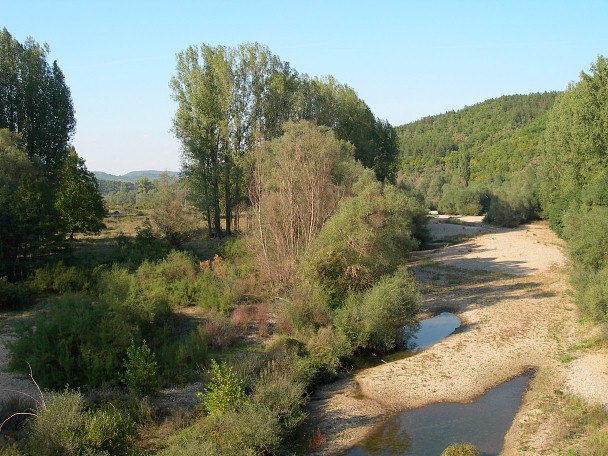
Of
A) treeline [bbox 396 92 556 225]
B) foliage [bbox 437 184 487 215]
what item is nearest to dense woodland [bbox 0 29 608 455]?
treeline [bbox 396 92 556 225]

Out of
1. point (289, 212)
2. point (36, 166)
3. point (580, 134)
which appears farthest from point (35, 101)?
point (580, 134)

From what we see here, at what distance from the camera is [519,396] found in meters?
14.8

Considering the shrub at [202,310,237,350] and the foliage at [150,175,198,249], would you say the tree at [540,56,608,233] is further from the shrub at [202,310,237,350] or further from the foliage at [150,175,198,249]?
the shrub at [202,310,237,350]

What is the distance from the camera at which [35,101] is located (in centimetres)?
3394

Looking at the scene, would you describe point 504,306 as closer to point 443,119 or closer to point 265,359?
point 265,359

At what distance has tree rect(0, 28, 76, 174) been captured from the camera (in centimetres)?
3309

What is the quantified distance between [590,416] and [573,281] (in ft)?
33.3

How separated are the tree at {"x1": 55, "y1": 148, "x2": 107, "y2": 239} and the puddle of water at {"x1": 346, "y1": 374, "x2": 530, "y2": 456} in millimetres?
30239

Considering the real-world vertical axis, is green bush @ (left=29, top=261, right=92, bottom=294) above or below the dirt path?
above

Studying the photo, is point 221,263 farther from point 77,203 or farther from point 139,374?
point 77,203

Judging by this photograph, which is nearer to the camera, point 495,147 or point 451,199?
point 451,199

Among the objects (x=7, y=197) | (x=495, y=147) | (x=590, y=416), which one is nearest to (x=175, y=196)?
(x=7, y=197)

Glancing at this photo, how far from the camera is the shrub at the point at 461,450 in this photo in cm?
1085

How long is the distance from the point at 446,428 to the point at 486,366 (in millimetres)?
4941
